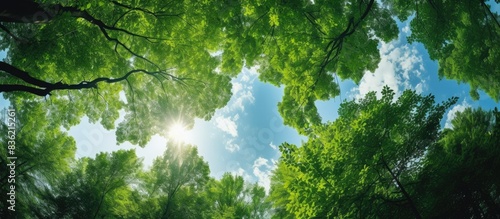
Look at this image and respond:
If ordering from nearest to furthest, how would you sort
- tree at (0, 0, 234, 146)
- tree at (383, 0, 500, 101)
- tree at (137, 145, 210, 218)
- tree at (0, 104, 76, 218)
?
tree at (0, 0, 234, 146) < tree at (383, 0, 500, 101) < tree at (137, 145, 210, 218) < tree at (0, 104, 76, 218)

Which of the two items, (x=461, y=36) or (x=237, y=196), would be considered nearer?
(x=461, y=36)

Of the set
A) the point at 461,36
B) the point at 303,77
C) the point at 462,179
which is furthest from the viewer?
the point at 461,36

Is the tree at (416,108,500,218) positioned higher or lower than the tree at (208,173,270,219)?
lower

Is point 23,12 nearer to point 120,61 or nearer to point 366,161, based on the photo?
point 120,61

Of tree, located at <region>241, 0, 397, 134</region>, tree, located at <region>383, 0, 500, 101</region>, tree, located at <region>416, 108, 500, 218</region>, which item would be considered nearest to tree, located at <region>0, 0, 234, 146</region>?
tree, located at <region>241, 0, 397, 134</region>

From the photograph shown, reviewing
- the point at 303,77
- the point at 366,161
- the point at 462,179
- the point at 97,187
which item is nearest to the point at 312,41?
the point at 303,77

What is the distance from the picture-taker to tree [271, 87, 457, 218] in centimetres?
742

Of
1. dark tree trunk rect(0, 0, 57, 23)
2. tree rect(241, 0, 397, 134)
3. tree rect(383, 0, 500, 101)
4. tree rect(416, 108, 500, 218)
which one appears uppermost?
tree rect(383, 0, 500, 101)

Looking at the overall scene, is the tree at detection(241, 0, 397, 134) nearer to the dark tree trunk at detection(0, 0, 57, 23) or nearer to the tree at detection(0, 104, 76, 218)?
the dark tree trunk at detection(0, 0, 57, 23)

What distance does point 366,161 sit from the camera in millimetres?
7645

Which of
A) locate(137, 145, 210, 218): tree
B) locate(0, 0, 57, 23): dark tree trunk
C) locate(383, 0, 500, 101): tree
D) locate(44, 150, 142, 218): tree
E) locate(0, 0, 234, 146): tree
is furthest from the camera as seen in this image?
locate(44, 150, 142, 218): tree

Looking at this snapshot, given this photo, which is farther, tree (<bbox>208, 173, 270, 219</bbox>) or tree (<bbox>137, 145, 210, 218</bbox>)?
tree (<bbox>208, 173, 270, 219</bbox>)

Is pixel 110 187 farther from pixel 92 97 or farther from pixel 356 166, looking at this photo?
pixel 356 166

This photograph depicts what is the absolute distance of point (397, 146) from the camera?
8.29m
